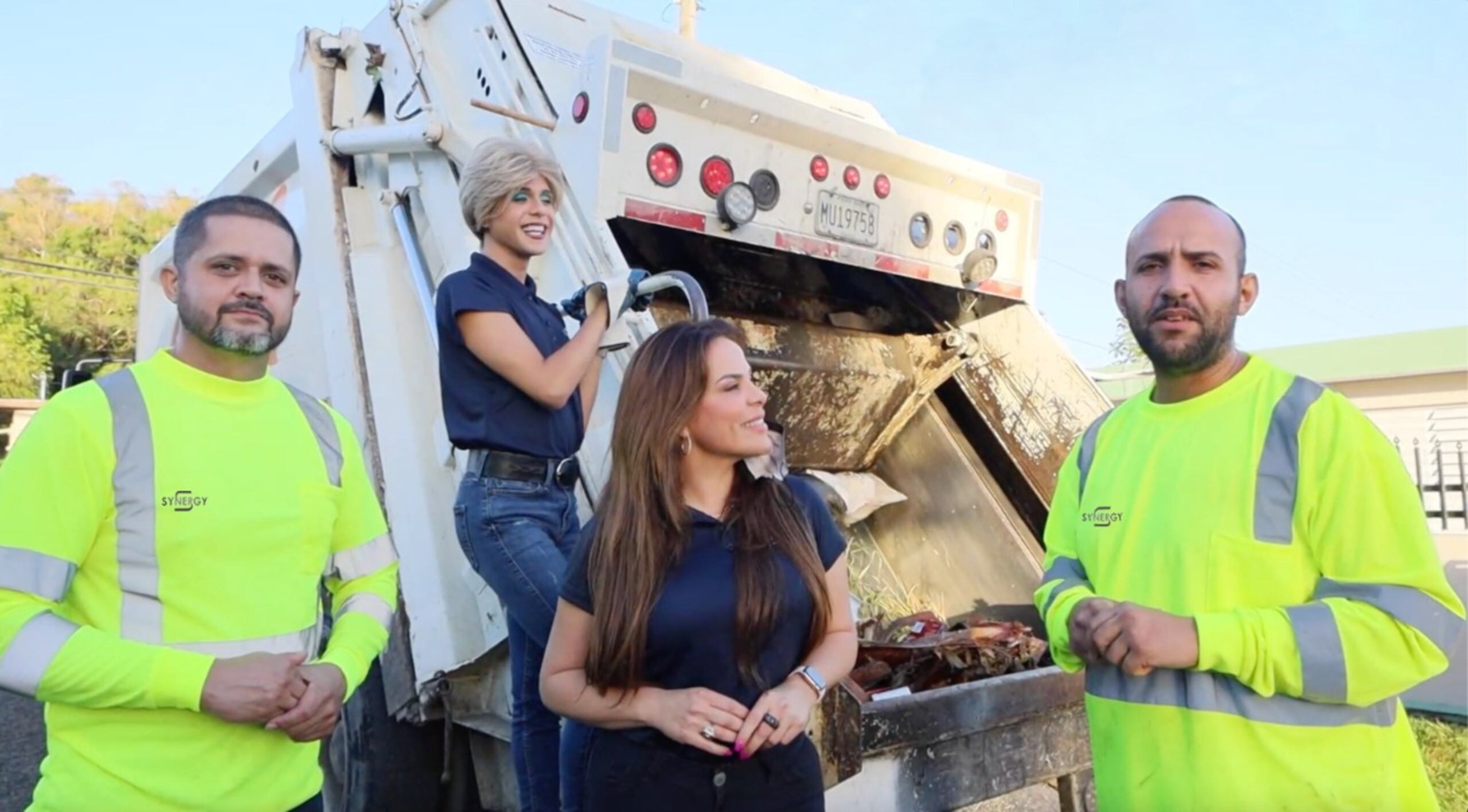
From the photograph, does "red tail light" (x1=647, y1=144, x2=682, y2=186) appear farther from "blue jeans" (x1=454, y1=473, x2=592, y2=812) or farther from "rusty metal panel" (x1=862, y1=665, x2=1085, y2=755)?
"rusty metal panel" (x1=862, y1=665, x2=1085, y2=755)

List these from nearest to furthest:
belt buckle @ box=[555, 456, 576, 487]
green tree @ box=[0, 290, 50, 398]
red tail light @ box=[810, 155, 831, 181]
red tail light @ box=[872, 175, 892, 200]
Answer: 1. belt buckle @ box=[555, 456, 576, 487]
2. red tail light @ box=[810, 155, 831, 181]
3. red tail light @ box=[872, 175, 892, 200]
4. green tree @ box=[0, 290, 50, 398]

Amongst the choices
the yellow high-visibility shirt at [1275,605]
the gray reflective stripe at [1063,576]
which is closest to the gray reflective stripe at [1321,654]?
the yellow high-visibility shirt at [1275,605]

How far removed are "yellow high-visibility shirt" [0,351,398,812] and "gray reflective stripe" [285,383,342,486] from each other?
0.06 m

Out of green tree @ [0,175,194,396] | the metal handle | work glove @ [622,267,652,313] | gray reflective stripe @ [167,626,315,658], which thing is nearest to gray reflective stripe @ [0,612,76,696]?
gray reflective stripe @ [167,626,315,658]

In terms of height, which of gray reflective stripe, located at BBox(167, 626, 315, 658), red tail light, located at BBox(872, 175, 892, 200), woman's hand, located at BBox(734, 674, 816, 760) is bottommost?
woman's hand, located at BBox(734, 674, 816, 760)

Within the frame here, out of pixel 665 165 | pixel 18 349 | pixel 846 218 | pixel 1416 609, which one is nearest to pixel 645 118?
pixel 665 165

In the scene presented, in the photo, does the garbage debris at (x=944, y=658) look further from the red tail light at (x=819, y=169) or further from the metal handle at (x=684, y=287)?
the red tail light at (x=819, y=169)

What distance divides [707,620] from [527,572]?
1.94 ft

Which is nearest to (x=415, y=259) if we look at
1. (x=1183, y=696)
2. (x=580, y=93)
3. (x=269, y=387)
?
(x=580, y=93)

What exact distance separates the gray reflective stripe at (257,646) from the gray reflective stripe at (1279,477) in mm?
1309

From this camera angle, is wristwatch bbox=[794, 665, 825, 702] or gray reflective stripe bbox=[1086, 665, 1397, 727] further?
wristwatch bbox=[794, 665, 825, 702]

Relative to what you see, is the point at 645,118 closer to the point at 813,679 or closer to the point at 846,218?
the point at 846,218

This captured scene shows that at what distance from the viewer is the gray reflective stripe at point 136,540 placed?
137 cm

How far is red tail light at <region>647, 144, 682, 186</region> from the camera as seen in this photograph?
9.05 feet
